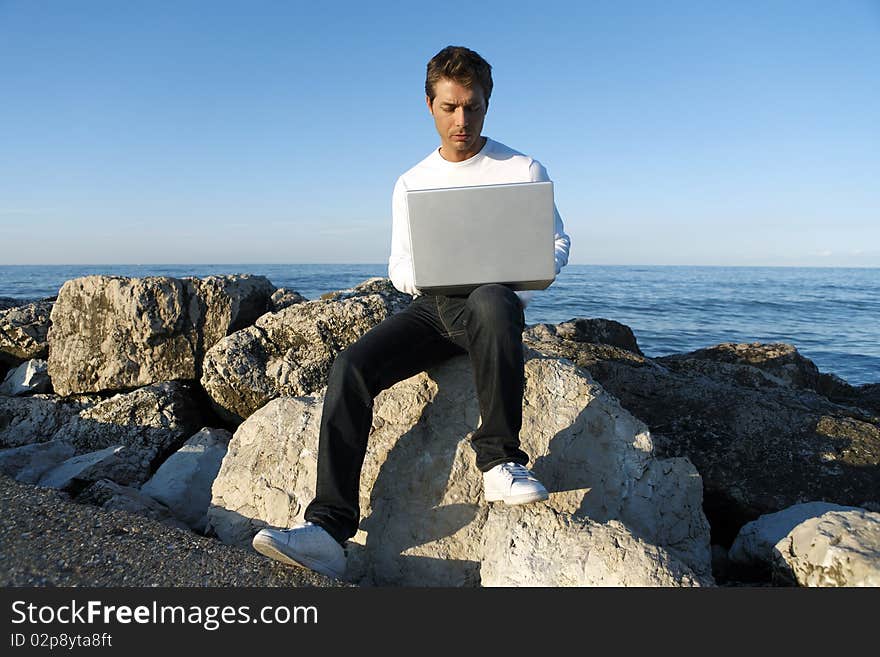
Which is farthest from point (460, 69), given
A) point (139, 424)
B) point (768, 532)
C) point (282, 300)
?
point (282, 300)

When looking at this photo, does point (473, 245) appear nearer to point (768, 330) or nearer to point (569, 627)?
point (569, 627)

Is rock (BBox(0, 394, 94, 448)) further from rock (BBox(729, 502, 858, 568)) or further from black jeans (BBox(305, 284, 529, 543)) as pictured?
rock (BBox(729, 502, 858, 568))

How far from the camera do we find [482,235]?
263 cm

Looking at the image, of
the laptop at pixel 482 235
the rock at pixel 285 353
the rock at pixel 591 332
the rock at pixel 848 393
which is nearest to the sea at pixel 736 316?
the rock at pixel 848 393

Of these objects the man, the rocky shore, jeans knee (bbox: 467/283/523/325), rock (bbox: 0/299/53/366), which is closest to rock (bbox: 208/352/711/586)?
the rocky shore

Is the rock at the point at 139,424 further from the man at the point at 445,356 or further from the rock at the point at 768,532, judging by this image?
the rock at the point at 768,532

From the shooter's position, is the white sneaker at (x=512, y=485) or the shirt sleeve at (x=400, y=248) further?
the shirt sleeve at (x=400, y=248)

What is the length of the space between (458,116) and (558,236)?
802mm

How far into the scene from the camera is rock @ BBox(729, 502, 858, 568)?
2.95m

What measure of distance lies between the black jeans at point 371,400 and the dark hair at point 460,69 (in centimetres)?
108

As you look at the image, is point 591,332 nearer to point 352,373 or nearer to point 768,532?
point 768,532

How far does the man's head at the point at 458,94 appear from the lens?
9.66 ft

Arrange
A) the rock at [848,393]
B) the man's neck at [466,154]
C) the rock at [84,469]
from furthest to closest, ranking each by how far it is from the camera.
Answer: the rock at [848,393]
the rock at [84,469]
the man's neck at [466,154]

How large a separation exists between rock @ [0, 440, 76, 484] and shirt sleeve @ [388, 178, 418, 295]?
2.68m
